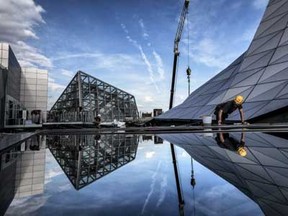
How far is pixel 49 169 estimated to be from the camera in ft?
10.2

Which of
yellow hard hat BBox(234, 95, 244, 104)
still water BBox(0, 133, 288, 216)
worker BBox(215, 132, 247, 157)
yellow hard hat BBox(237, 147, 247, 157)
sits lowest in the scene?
still water BBox(0, 133, 288, 216)

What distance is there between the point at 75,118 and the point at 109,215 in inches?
2126

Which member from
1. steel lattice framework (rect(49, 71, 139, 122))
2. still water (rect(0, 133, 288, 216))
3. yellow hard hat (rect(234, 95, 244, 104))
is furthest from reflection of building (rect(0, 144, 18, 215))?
steel lattice framework (rect(49, 71, 139, 122))

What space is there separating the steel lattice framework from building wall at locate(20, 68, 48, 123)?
496 inches

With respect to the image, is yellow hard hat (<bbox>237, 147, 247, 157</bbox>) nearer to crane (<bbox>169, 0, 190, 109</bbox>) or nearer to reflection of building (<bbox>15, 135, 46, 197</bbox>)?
reflection of building (<bbox>15, 135, 46, 197</bbox>)

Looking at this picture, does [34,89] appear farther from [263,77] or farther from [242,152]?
[242,152]

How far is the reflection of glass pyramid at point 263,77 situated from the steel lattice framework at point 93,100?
153ft

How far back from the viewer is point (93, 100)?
69.0 m

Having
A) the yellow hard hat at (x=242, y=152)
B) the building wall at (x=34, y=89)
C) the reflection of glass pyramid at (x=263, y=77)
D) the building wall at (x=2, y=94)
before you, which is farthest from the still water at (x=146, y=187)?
the building wall at (x=34, y=89)

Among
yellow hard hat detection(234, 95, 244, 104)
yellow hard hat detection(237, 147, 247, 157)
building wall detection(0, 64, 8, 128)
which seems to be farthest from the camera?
building wall detection(0, 64, 8, 128)

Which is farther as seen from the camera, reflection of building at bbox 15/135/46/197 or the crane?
the crane

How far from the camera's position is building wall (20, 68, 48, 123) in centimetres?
4825

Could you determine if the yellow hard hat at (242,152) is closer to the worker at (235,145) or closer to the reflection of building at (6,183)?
the worker at (235,145)

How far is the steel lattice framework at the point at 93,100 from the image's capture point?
66375 millimetres
